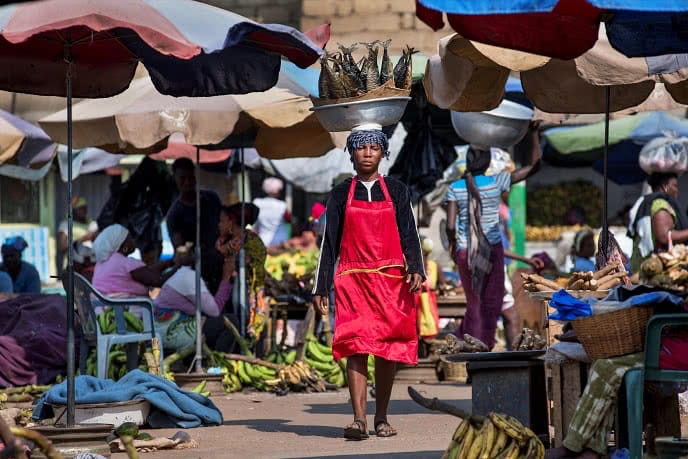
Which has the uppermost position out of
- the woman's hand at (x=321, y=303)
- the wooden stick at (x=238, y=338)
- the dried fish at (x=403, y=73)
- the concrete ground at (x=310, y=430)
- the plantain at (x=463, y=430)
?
the dried fish at (x=403, y=73)

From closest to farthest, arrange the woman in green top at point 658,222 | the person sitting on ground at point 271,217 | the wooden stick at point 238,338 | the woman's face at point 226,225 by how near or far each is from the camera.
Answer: the woman in green top at point 658,222, the wooden stick at point 238,338, the woman's face at point 226,225, the person sitting on ground at point 271,217

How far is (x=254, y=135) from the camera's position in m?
13.0

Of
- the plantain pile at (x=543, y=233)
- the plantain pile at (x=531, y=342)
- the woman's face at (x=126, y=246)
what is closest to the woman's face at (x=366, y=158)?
the plantain pile at (x=531, y=342)

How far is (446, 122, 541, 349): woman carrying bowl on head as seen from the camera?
1234cm

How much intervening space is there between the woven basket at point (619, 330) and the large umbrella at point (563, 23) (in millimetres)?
1319

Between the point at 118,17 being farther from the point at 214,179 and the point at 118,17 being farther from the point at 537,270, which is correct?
the point at 214,179

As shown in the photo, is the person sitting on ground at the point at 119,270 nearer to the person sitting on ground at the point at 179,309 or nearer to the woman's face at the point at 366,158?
the person sitting on ground at the point at 179,309

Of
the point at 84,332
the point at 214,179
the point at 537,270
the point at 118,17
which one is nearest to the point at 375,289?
the point at 118,17

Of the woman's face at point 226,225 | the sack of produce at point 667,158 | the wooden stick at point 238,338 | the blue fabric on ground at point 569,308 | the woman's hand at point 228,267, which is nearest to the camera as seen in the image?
the blue fabric on ground at point 569,308

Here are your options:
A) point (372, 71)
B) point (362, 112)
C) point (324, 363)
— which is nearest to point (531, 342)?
point (362, 112)

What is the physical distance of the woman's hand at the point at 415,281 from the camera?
8.50 meters

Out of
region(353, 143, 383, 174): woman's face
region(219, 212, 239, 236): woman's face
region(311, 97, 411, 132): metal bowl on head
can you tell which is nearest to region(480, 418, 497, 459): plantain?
region(353, 143, 383, 174): woman's face

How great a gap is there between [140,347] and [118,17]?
5284mm

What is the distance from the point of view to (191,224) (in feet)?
43.4
